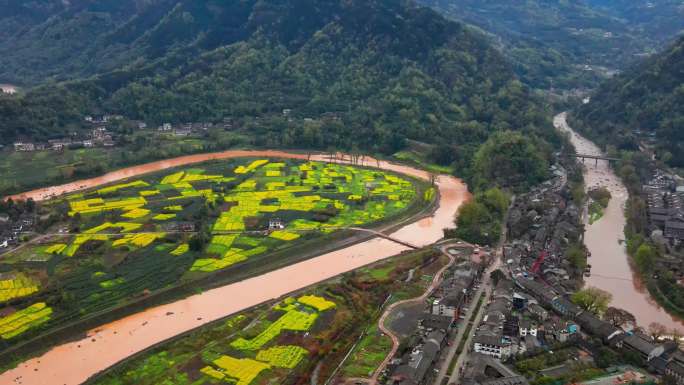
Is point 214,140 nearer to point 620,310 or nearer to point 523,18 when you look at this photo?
point 620,310

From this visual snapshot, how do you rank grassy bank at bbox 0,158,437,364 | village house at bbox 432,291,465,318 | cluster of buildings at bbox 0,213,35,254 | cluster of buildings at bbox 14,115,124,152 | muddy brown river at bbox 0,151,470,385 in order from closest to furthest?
muddy brown river at bbox 0,151,470,385 → grassy bank at bbox 0,158,437,364 → village house at bbox 432,291,465,318 → cluster of buildings at bbox 0,213,35,254 → cluster of buildings at bbox 14,115,124,152

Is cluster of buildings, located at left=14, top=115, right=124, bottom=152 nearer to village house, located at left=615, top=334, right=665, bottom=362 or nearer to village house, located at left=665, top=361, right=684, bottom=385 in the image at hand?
village house, located at left=615, top=334, right=665, bottom=362

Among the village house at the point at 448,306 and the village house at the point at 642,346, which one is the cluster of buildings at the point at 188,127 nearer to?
the village house at the point at 448,306

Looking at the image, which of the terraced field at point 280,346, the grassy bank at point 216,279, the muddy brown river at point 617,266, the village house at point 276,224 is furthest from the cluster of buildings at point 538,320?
the village house at point 276,224

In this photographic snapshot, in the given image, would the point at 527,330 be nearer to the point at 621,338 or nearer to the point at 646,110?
the point at 621,338

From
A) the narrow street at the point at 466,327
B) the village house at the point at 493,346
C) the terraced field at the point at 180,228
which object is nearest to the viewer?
the narrow street at the point at 466,327

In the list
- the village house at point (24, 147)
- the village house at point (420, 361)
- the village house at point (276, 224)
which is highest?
the village house at point (24, 147)

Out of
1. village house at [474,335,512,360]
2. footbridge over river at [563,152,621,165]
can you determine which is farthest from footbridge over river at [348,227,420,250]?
footbridge over river at [563,152,621,165]
